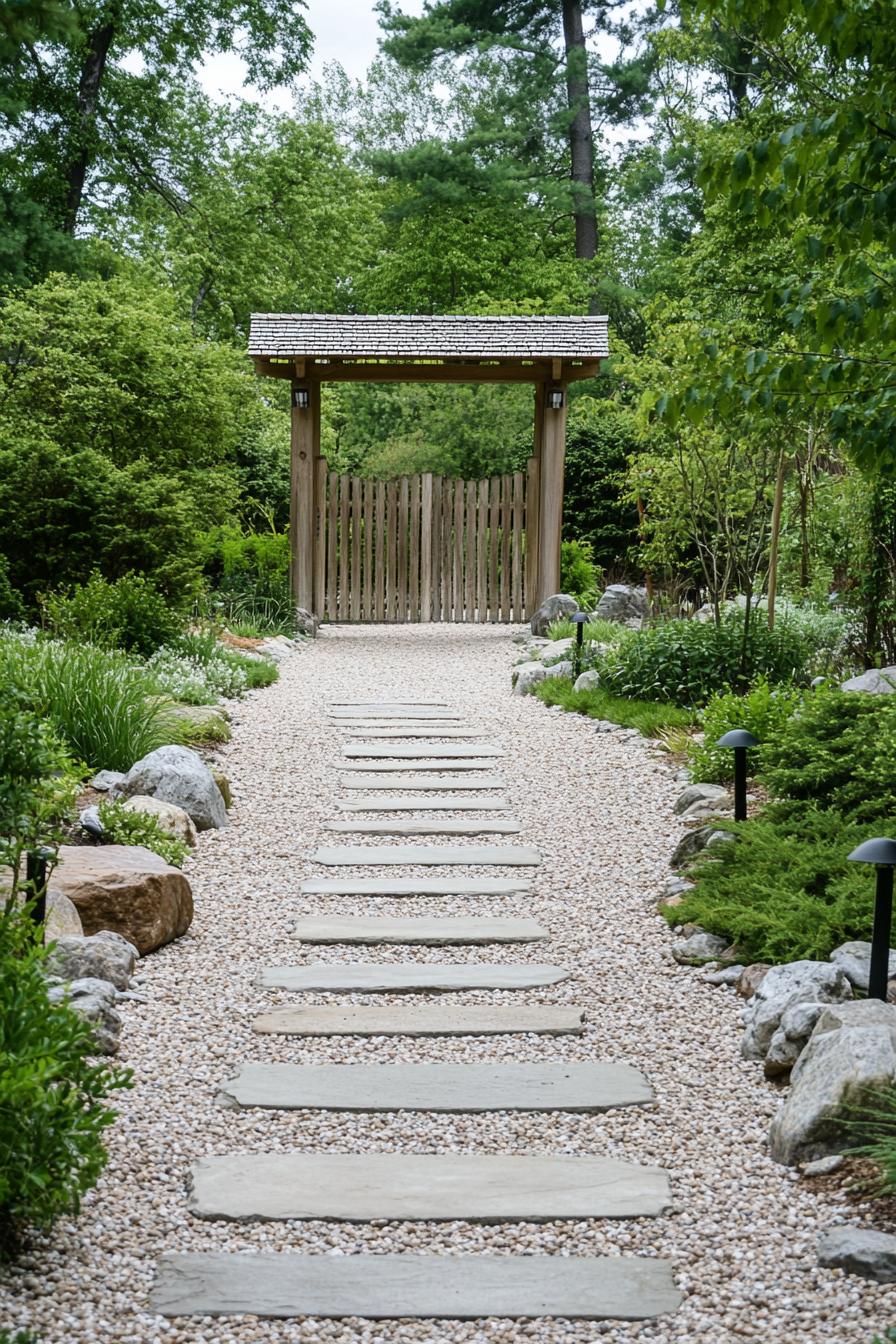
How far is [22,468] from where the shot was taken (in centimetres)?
1045

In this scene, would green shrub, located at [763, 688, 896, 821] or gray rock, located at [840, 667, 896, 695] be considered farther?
gray rock, located at [840, 667, 896, 695]

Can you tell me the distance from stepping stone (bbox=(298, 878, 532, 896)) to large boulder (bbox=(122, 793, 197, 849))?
65cm

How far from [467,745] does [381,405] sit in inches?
655

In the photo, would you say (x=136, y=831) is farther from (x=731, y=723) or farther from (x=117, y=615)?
(x=117, y=615)

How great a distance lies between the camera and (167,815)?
17.8ft

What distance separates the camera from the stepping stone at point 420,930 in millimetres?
4492

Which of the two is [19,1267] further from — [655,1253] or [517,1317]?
[655,1253]

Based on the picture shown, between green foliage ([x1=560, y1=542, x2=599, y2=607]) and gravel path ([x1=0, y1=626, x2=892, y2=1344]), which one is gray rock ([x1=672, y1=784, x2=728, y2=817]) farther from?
green foliage ([x1=560, y1=542, x2=599, y2=607])

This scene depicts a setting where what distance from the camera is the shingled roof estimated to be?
13.2 metres

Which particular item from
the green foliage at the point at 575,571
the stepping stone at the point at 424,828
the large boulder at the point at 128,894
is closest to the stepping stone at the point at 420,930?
the large boulder at the point at 128,894

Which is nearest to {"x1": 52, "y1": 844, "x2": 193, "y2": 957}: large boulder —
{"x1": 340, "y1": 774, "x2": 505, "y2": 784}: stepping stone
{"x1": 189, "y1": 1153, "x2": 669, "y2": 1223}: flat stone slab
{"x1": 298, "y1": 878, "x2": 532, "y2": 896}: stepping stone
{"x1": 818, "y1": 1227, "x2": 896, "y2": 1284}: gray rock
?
{"x1": 298, "y1": 878, "x2": 532, "y2": 896}: stepping stone

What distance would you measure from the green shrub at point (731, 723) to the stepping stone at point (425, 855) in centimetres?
119

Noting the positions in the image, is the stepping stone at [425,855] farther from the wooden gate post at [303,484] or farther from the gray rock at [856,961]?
the wooden gate post at [303,484]

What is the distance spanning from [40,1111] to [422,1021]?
1552 mm
